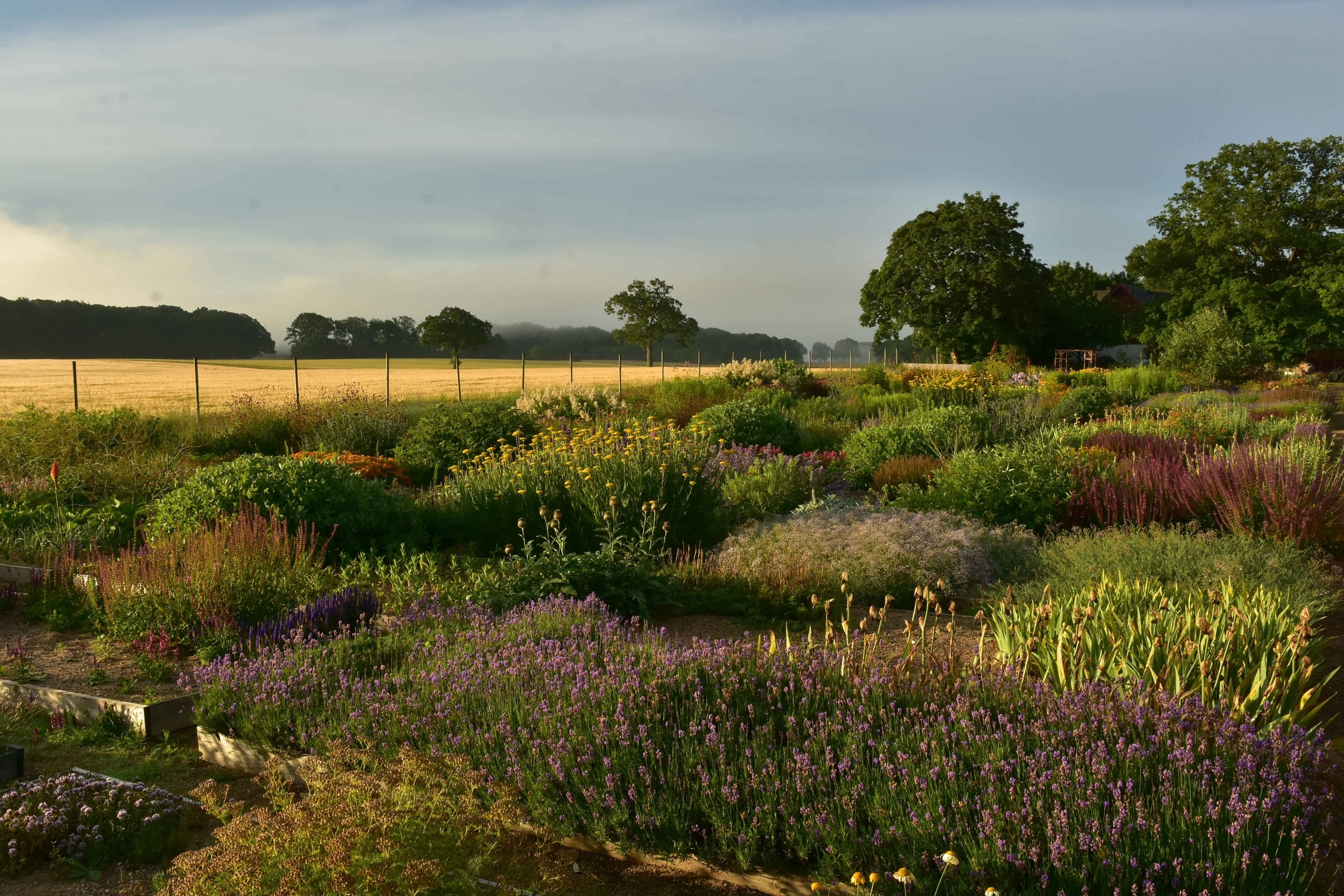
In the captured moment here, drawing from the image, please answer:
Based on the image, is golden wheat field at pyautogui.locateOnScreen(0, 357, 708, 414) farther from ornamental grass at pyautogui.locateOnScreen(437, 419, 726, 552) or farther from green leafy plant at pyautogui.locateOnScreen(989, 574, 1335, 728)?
green leafy plant at pyautogui.locateOnScreen(989, 574, 1335, 728)

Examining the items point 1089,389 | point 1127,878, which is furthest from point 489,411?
point 1089,389

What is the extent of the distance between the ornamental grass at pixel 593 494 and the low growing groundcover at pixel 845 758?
299 centimetres

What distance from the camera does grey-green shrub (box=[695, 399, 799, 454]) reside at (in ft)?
41.9

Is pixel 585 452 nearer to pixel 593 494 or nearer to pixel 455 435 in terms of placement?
pixel 593 494

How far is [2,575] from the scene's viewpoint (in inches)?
288

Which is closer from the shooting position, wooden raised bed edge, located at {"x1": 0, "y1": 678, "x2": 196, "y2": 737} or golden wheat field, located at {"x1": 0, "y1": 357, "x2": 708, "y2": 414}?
wooden raised bed edge, located at {"x1": 0, "y1": 678, "x2": 196, "y2": 737}

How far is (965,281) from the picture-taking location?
4297 cm

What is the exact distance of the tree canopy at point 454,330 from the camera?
75312mm

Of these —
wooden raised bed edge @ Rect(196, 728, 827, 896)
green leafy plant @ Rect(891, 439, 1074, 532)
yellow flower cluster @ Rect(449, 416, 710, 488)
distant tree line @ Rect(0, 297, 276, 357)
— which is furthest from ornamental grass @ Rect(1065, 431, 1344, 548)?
distant tree line @ Rect(0, 297, 276, 357)

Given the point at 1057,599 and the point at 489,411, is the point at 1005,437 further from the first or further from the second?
the point at 1057,599

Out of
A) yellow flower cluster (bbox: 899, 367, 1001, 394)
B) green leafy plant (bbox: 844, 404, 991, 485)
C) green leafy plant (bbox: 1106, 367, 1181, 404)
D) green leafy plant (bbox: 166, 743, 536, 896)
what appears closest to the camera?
green leafy plant (bbox: 166, 743, 536, 896)

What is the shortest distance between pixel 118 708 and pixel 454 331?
73954mm

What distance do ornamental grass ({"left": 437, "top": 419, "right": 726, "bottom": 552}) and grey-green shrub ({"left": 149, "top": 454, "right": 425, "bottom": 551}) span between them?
25.3 inches

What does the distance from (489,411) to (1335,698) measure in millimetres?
10986
